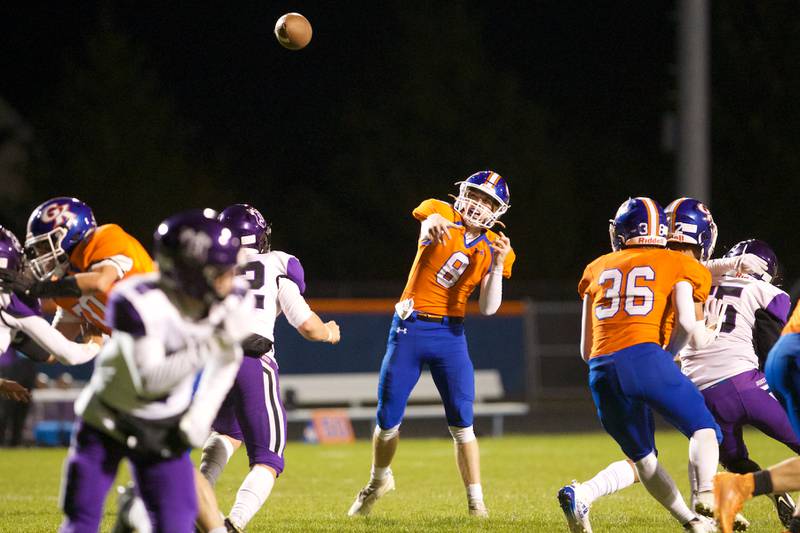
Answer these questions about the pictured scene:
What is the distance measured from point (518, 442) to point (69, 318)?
32.1 feet

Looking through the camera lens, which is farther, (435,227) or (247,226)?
(435,227)

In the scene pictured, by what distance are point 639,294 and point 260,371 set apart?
→ 2101mm

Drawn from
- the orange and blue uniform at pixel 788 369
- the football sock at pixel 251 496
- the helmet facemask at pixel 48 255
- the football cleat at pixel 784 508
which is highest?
the helmet facemask at pixel 48 255

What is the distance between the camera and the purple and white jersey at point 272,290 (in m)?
6.32

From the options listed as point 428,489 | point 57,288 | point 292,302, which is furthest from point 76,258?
point 428,489

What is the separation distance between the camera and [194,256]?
13.8ft

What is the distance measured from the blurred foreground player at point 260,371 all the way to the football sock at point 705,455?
1987mm

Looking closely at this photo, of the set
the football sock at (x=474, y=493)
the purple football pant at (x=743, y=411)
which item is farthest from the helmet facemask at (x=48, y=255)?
the purple football pant at (x=743, y=411)

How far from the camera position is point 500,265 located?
24.6 feet

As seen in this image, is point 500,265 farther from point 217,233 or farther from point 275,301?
point 217,233

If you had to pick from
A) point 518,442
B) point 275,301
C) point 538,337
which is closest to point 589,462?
point 518,442

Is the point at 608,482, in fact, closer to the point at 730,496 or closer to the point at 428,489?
the point at 730,496

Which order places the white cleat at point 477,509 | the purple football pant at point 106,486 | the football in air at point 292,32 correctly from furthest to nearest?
the football in air at point 292,32 → the white cleat at point 477,509 → the purple football pant at point 106,486

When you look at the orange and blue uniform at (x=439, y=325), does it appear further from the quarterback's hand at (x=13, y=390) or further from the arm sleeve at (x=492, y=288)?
the quarterback's hand at (x=13, y=390)
